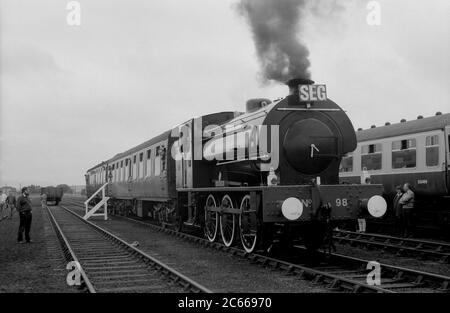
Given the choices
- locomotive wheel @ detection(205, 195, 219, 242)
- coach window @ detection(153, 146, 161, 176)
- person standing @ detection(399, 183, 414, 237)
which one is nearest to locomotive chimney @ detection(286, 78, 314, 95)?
locomotive wheel @ detection(205, 195, 219, 242)

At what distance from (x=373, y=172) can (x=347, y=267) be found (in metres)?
8.47

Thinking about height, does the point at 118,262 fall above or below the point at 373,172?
below

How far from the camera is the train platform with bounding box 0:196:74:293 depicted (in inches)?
310

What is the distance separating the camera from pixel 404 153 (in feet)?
50.6

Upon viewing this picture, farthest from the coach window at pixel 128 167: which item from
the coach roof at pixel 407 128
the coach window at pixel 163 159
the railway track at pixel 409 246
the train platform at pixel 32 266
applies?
the railway track at pixel 409 246

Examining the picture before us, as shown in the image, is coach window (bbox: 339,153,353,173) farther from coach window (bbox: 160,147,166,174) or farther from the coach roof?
coach window (bbox: 160,147,166,174)

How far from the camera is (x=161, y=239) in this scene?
14.3m

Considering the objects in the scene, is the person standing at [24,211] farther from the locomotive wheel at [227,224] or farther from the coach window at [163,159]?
the locomotive wheel at [227,224]

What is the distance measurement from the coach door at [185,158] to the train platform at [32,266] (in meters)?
3.65

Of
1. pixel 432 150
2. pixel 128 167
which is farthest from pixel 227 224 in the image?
pixel 128 167
